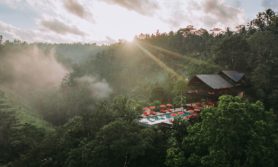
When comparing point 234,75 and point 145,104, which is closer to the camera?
point 234,75

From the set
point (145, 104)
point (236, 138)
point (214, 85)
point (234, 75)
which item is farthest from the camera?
point (145, 104)

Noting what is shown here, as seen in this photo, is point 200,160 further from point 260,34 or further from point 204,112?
point 260,34

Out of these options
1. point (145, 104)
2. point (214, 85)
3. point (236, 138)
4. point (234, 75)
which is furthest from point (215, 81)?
point (236, 138)

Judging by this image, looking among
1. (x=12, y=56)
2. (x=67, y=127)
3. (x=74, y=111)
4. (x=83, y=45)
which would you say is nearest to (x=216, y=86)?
(x=67, y=127)

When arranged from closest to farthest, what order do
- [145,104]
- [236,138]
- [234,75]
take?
[236,138] < [234,75] < [145,104]

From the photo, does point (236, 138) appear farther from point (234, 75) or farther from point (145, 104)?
point (145, 104)

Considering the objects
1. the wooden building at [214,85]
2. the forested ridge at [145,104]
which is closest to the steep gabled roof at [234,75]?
the wooden building at [214,85]
